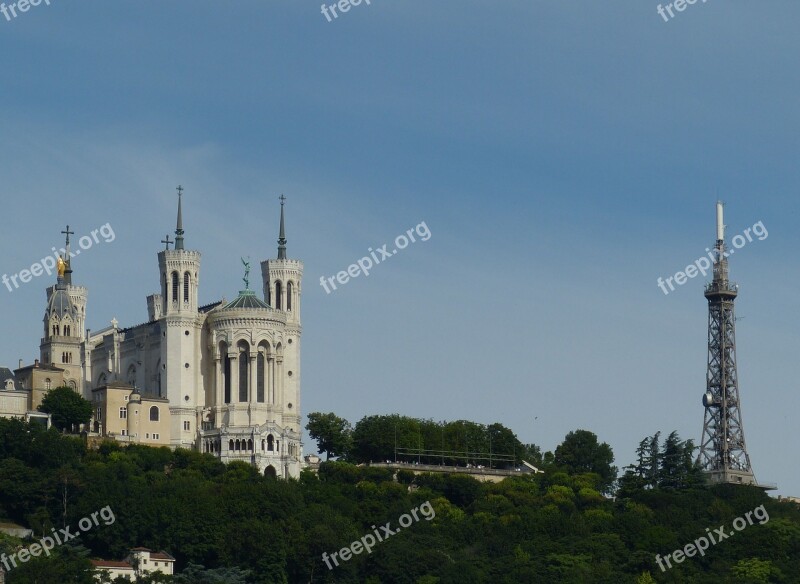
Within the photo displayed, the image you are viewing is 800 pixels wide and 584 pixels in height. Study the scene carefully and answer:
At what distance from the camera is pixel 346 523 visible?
115500 mm

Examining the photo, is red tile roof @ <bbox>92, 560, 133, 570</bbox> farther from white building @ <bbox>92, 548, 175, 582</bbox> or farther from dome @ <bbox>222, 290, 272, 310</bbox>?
dome @ <bbox>222, 290, 272, 310</bbox>

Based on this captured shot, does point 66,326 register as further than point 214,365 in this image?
Yes

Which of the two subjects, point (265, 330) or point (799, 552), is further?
point (265, 330)

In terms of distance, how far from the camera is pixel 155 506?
112500 mm

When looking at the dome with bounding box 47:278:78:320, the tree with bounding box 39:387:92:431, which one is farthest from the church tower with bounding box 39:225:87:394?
the tree with bounding box 39:387:92:431

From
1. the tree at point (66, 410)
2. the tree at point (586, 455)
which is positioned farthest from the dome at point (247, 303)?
the tree at point (586, 455)

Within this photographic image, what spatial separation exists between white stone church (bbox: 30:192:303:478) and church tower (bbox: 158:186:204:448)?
0.20ft

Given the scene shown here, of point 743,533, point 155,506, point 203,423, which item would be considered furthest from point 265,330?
point 743,533

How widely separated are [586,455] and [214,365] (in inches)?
972

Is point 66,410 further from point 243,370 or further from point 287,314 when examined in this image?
point 287,314

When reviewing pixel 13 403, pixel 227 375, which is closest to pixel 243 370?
pixel 227 375

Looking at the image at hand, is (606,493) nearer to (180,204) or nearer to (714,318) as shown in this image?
(714,318)

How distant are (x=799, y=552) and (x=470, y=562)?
62.6 ft

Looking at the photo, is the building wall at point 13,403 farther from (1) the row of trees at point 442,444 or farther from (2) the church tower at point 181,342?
(1) the row of trees at point 442,444
